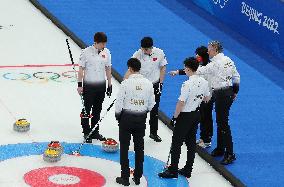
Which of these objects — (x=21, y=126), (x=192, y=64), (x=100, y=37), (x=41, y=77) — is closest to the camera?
(x=192, y=64)

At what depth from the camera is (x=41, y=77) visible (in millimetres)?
18266

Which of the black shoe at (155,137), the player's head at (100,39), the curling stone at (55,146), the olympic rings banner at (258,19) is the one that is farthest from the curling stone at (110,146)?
the olympic rings banner at (258,19)

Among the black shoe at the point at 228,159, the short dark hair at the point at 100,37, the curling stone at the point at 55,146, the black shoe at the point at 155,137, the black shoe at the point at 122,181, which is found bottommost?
the black shoe at the point at 122,181

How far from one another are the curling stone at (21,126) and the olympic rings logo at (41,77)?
3.00 metres

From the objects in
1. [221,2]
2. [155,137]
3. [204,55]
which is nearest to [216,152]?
[155,137]

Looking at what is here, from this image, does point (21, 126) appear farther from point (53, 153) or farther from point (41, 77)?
point (41, 77)

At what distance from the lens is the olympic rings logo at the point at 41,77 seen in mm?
18016

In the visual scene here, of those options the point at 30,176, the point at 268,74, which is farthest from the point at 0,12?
the point at 30,176

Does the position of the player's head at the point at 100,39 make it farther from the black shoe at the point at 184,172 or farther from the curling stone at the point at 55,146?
the black shoe at the point at 184,172

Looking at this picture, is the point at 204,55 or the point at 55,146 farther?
the point at 204,55

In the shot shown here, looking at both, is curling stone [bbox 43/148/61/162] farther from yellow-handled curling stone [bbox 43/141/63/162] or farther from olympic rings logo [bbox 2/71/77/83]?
olympic rings logo [bbox 2/71/77/83]

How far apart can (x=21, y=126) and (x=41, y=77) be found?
3.49m

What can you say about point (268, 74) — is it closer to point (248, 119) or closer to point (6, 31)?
point (248, 119)

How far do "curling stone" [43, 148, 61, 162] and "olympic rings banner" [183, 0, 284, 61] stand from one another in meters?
8.78
